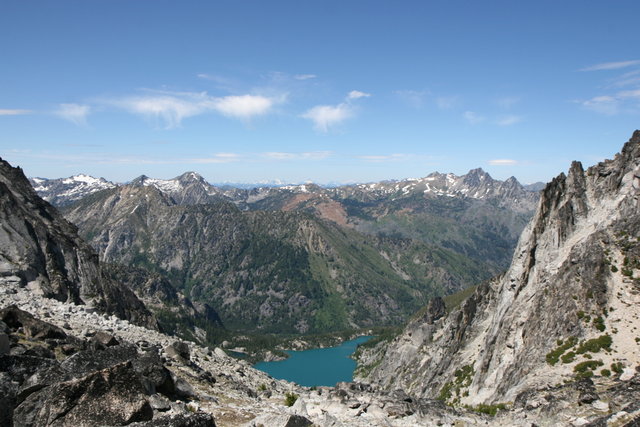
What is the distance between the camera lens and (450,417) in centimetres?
3309

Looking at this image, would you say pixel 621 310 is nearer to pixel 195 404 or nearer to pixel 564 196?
pixel 564 196

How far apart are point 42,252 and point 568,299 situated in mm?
98084

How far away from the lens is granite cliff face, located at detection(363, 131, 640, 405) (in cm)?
4979

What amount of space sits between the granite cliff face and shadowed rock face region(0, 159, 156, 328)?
6372 cm

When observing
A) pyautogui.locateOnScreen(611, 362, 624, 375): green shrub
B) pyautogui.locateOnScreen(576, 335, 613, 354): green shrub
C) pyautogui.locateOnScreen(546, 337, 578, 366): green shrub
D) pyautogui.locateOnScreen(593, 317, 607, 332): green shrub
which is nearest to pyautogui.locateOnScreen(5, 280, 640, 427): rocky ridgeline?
pyautogui.locateOnScreen(611, 362, 624, 375): green shrub

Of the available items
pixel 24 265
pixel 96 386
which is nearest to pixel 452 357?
pixel 24 265

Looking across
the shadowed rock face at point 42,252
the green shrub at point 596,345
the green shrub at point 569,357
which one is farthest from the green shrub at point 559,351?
the shadowed rock face at point 42,252

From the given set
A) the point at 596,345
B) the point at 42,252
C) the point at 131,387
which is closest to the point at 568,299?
the point at 596,345

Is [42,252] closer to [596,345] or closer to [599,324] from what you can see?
[596,345]

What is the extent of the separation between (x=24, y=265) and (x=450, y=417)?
222 feet

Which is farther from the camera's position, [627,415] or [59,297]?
[59,297]

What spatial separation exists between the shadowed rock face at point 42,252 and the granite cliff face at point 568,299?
6372cm

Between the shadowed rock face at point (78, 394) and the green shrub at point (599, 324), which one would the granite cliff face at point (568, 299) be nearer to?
the green shrub at point (599, 324)

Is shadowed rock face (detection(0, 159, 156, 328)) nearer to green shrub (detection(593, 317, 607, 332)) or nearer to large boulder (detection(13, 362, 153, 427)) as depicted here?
large boulder (detection(13, 362, 153, 427))
